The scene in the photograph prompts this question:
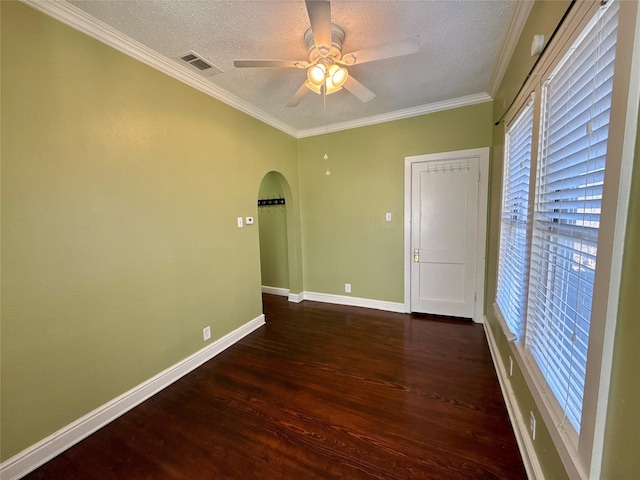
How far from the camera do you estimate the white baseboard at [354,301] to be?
11.4ft

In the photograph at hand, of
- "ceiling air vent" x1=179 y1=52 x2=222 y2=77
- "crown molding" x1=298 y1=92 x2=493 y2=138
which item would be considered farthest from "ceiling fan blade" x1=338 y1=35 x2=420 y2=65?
"crown molding" x1=298 y1=92 x2=493 y2=138

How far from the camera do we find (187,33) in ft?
5.74

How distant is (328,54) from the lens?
167 cm

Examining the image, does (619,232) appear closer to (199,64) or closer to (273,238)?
(199,64)

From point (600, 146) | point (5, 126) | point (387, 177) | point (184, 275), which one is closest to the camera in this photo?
point (600, 146)

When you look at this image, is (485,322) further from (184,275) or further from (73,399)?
(73,399)

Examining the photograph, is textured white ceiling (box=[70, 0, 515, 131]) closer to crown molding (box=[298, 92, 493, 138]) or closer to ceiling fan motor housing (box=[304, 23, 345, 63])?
ceiling fan motor housing (box=[304, 23, 345, 63])

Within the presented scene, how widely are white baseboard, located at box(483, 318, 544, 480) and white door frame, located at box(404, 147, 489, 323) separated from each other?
3.13 feet

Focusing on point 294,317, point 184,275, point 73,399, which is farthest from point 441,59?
point 73,399

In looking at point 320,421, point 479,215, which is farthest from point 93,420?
point 479,215

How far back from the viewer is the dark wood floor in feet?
4.60

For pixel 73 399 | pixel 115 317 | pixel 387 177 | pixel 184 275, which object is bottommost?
pixel 73 399

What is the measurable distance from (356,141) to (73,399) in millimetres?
3672

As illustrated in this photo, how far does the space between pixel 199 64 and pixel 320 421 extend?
2920mm
